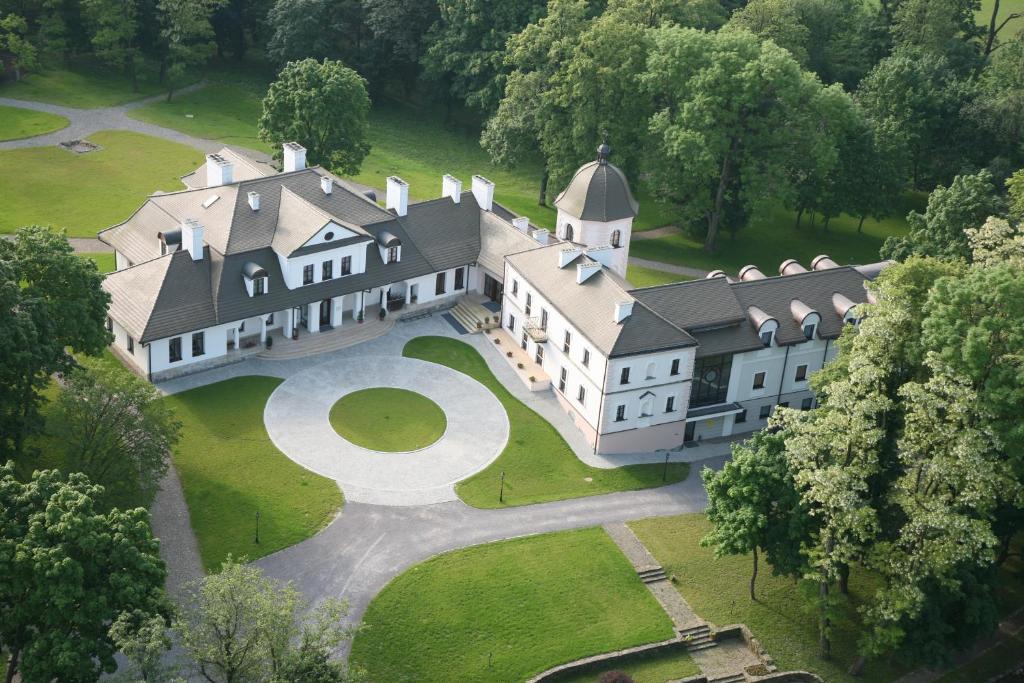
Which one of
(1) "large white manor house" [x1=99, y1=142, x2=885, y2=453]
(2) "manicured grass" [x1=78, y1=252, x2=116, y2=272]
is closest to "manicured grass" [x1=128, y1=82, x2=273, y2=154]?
(2) "manicured grass" [x1=78, y1=252, x2=116, y2=272]

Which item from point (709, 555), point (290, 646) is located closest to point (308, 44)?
point (709, 555)

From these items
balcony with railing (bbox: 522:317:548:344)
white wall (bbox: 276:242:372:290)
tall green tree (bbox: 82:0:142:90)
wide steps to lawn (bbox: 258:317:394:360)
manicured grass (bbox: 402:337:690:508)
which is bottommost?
manicured grass (bbox: 402:337:690:508)

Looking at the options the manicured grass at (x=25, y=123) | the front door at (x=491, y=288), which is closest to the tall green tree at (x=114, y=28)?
the manicured grass at (x=25, y=123)

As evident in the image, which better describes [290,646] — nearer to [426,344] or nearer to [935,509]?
[935,509]

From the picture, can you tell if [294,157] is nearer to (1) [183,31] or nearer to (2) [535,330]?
(2) [535,330]

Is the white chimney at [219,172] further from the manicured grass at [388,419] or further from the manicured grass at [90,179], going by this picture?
the manicured grass at [388,419]

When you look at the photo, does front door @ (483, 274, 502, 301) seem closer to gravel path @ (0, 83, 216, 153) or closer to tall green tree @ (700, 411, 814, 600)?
tall green tree @ (700, 411, 814, 600)
